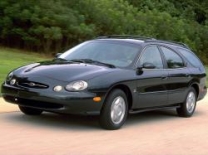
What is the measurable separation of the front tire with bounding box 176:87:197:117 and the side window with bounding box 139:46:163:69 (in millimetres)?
1201

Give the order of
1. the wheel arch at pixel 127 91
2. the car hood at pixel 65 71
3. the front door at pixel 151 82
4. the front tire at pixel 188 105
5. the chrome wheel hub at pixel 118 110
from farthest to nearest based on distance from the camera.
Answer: the front tire at pixel 188 105
the front door at pixel 151 82
the wheel arch at pixel 127 91
the chrome wheel hub at pixel 118 110
the car hood at pixel 65 71

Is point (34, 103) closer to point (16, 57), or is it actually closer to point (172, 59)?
point (172, 59)

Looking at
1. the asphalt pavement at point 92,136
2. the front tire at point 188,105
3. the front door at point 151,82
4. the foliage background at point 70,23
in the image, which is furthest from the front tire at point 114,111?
the foliage background at point 70,23

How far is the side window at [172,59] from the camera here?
1161 cm

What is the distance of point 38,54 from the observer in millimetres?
25938

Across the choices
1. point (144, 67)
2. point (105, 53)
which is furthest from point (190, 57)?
point (105, 53)

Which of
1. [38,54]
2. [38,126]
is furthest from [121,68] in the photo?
[38,54]

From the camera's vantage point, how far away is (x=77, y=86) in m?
9.30

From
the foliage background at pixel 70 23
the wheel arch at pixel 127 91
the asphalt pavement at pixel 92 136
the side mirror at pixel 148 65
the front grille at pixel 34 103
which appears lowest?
the asphalt pavement at pixel 92 136

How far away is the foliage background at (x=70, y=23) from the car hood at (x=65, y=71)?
1544cm

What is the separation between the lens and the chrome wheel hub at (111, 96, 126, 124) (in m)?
9.72

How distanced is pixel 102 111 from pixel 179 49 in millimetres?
3435

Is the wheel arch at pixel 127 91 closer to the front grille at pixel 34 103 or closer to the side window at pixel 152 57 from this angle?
the side window at pixel 152 57

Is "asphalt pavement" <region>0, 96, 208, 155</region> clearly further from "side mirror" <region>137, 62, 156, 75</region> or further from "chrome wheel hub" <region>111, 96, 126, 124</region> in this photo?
"side mirror" <region>137, 62, 156, 75</region>
